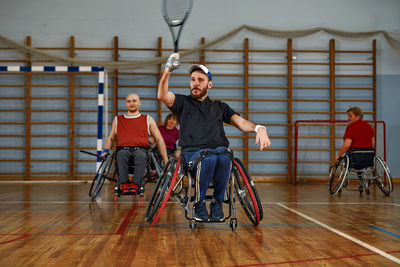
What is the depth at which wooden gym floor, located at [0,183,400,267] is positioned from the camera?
5.98ft

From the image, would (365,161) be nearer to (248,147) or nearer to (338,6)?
(248,147)

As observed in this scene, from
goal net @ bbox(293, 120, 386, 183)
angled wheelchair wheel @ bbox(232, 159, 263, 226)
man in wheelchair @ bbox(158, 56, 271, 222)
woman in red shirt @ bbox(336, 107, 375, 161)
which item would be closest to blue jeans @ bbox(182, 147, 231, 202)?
man in wheelchair @ bbox(158, 56, 271, 222)

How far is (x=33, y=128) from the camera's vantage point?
24.6 feet

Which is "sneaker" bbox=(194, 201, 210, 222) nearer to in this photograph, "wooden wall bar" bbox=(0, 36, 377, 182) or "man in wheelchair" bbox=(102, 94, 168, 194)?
"man in wheelchair" bbox=(102, 94, 168, 194)

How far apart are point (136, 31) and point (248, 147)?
298 cm

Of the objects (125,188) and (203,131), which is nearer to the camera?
(203,131)

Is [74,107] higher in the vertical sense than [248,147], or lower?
higher

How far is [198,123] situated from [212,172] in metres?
0.33

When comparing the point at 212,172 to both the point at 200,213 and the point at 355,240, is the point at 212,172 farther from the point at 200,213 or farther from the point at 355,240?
the point at 355,240

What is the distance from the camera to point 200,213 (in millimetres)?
2506

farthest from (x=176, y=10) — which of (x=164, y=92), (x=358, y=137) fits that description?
(x=358, y=137)

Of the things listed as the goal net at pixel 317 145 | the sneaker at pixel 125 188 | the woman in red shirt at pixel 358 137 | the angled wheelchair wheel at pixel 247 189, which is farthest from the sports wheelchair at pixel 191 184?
the goal net at pixel 317 145

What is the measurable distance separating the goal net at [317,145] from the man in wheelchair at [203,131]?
206 inches

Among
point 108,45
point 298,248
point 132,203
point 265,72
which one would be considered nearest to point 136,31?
point 108,45
